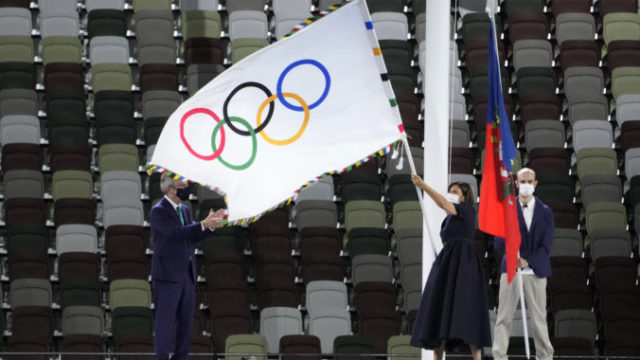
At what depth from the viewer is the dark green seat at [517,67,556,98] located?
10609 millimetres

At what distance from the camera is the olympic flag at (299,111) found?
18.7ft

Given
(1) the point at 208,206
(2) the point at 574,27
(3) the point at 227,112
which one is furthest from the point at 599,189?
(3) the point at 227,112

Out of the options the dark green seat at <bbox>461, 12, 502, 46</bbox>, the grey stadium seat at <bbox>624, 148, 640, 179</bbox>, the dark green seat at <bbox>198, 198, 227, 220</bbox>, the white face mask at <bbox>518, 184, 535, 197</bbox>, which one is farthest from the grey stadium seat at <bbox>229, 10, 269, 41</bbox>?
the white face mask at <bbox>518, 184, 535, 197</bbox>

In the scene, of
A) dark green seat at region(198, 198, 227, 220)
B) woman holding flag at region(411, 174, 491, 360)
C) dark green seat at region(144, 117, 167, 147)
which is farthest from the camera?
dark green seat at region(144, 117, 167, 147)

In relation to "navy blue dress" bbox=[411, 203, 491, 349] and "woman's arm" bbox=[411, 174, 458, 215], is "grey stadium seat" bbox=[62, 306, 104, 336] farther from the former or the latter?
"woman's arm" bbox=[411, 174, 458, 215]

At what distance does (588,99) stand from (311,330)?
3.52m

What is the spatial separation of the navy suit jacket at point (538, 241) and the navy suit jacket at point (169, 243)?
170cm

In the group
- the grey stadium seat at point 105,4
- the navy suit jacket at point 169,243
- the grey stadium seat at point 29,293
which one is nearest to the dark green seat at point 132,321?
the grey stadium seat at point 29,293

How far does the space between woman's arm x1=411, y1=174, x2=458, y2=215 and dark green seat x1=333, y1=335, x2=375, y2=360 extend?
3.13 m

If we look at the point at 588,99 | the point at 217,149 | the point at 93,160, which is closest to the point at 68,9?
the point at 93,160

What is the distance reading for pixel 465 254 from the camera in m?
5.55

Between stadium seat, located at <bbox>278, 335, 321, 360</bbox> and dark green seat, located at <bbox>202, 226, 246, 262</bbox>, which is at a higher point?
dark green seat, located at <bbox>202, 226, 246, 262</bbox>

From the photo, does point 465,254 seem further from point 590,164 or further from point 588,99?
point 588,99

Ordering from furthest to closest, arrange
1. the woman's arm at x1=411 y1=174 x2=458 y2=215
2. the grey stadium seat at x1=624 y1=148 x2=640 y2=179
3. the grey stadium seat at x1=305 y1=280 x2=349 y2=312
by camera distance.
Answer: the grey stadium seat at x1=624 y1=148 x2=640 y2=179
the grey stadium seat at x1=305 y1=280 x2=349 y2=312
the woman's arm at x1=411 y1=174 x2=458 y2=215
